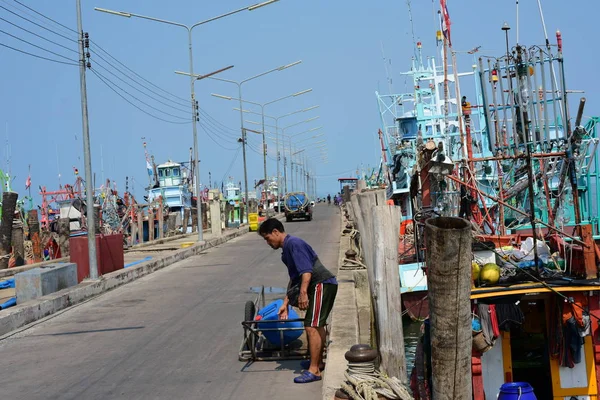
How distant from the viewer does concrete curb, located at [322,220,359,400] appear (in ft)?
24.0

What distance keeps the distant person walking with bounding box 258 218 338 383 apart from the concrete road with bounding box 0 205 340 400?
11.7 inches

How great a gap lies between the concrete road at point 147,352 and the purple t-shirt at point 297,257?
1.15 metres

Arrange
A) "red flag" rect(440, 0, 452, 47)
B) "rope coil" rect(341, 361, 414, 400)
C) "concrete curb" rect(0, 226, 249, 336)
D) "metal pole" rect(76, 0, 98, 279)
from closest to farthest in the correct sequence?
"rope coil" rect(341, 361, 414, 400), "concrete curb" rect(0, 226, 249, 336), "metal pole" rect(76, 0, 98, 279), "red flag" rect(440, 0, 452, 47)

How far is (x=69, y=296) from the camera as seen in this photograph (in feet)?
48.0

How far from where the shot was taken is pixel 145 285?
59.1 feet

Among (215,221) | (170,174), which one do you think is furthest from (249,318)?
(170,174)

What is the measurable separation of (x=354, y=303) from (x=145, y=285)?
23.3 feet

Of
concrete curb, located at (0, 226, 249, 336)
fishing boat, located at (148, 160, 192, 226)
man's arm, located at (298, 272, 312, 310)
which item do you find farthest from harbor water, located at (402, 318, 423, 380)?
fishing boat, located at (148, 160, 192, 226)

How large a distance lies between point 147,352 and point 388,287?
372cm

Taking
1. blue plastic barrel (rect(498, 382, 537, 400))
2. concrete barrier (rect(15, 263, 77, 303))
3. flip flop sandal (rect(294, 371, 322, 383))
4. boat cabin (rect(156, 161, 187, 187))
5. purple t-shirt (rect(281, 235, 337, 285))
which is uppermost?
boat cabin (rect(156, 161, 187, 187))

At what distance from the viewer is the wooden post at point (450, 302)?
16.7 ft

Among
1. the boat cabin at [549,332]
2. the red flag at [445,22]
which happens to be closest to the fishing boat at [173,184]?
the red flag at [445,22]

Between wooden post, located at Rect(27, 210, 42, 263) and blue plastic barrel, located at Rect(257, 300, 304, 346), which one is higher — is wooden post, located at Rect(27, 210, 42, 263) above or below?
above

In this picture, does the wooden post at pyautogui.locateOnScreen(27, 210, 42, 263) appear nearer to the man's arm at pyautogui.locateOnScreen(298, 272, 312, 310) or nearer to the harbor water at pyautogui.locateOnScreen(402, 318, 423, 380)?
the harbor water at pyautogui.locateOnScreen(402, 318, 423, 380)
